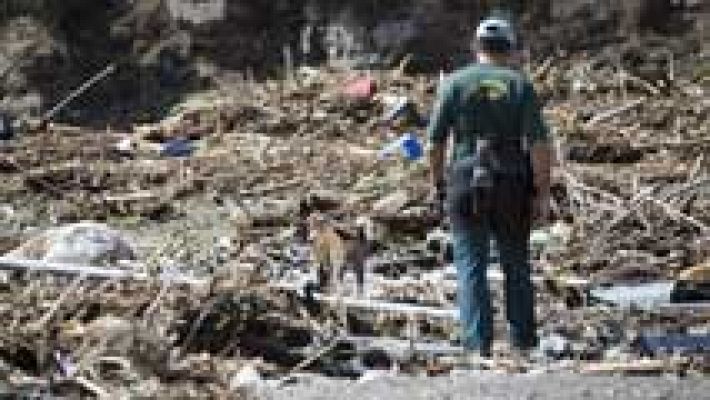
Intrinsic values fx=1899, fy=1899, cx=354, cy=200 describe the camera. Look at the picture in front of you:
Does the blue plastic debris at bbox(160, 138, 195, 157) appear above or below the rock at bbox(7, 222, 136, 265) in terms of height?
above

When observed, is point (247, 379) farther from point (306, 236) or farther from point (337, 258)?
point (306, 236)

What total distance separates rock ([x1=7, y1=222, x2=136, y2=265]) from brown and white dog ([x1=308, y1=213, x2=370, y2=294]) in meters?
1.36

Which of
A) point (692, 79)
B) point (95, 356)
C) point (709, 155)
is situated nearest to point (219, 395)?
point (95, 356)

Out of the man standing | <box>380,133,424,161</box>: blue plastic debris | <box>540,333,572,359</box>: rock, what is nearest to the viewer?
the man standing

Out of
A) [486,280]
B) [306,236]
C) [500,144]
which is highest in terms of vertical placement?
[500,144]

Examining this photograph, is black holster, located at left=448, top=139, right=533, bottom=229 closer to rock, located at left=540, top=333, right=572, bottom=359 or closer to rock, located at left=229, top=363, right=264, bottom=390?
rock, located at left=540, top=333, right=572, bottom=359

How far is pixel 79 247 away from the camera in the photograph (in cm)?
1235

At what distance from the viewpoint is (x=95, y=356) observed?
8.99m

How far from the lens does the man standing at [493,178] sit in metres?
9.95

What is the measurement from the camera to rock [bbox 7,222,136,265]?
12.3 metres

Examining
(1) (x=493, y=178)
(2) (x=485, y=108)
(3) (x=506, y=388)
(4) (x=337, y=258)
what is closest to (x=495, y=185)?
(1) (x=493, y=178)

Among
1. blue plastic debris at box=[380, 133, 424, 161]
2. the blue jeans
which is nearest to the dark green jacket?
the blue jeans

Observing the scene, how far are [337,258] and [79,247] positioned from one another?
5.69 ft

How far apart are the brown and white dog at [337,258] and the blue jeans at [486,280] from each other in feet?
5.75
